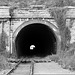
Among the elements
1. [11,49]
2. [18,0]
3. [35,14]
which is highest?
[18,0]

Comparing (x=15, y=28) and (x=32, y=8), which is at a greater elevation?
(x=32, y=8)

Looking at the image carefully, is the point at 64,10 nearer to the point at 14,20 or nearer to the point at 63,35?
the point at 63,35

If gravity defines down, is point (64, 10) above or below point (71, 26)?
above

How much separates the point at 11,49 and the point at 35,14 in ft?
12.4

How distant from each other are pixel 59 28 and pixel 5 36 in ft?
15.7

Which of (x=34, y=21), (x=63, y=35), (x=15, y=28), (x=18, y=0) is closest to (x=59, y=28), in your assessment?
(x=63, y=35)

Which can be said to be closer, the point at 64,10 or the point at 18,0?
the point at 64,10

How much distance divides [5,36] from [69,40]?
5.61 m

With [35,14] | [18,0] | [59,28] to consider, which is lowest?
[59,28]

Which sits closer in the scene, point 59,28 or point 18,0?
point 59,28

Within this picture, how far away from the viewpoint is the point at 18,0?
27953 mm

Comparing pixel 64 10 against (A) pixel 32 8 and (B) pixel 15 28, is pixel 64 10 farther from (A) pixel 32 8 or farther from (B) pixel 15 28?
(B) pixel 15 28

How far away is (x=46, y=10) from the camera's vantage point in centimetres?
2250

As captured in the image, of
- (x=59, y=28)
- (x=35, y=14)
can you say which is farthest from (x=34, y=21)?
(x=59, y=28)
